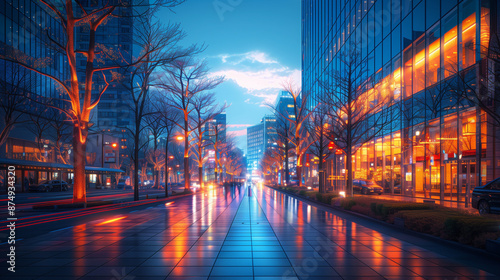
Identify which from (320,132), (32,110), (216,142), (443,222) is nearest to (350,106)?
(320,132)

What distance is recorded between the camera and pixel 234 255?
859 cm

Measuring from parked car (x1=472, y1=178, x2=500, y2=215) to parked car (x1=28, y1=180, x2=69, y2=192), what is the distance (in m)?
48.3

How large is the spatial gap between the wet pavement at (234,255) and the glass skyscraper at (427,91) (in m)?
10.3

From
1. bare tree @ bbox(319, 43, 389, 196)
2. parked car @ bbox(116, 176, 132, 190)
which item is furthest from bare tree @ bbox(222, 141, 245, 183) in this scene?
bare tree @ bbox(319, 43, 389, 196)

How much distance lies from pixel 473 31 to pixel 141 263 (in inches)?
943

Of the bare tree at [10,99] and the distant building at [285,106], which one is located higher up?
the distant building at [285,106]

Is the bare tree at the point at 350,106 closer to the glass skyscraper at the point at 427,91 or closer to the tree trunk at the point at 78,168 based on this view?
the glass skyscraper at the point at 427,91

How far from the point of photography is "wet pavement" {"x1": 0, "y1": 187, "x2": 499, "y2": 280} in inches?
273

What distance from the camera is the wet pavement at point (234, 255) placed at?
6930 mm

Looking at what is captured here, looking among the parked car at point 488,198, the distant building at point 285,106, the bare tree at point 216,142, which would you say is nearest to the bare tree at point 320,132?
the parked car at point 488,198

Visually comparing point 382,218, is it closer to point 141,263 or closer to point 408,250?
point 408,250

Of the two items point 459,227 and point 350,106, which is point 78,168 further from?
point 459,227

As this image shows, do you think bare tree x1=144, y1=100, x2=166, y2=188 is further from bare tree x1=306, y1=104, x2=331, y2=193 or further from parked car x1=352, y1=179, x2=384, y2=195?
parked car x1=352, y1=179, x2=384, y2=195

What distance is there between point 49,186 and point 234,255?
4740cm
